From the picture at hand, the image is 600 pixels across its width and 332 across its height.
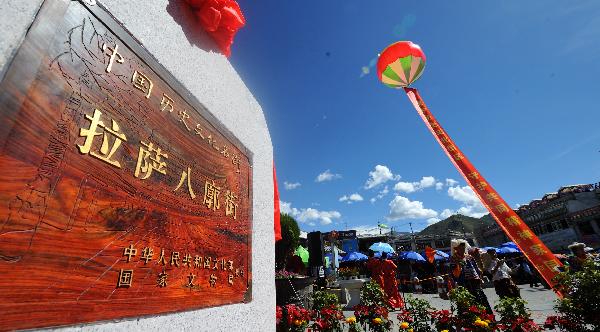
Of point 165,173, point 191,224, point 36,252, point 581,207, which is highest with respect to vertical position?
point 581,207

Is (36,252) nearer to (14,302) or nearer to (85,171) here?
(14,302)

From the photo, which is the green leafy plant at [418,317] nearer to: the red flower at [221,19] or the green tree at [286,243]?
the red flower at [221,19]

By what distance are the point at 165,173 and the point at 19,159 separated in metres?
0.66

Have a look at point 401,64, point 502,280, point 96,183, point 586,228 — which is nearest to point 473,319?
point 502,280

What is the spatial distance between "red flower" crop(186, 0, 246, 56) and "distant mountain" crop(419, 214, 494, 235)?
4523cm

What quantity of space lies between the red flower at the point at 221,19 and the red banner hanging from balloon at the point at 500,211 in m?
5.10

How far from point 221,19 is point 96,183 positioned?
1656 millimetres

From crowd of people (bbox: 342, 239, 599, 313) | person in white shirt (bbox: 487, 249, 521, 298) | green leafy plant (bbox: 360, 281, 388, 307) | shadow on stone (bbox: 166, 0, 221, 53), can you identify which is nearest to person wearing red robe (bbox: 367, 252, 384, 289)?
crowd of people (bbox: 342, 239, 599, 313)

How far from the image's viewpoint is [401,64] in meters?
6.82

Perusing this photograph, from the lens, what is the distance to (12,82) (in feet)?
2.96

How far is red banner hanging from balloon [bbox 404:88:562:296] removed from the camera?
4.55m

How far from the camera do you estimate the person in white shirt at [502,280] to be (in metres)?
6.19

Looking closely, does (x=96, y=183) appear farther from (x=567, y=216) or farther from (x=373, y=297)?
(x=567, y=216)

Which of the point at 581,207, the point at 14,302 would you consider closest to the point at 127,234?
the point at 14,302
